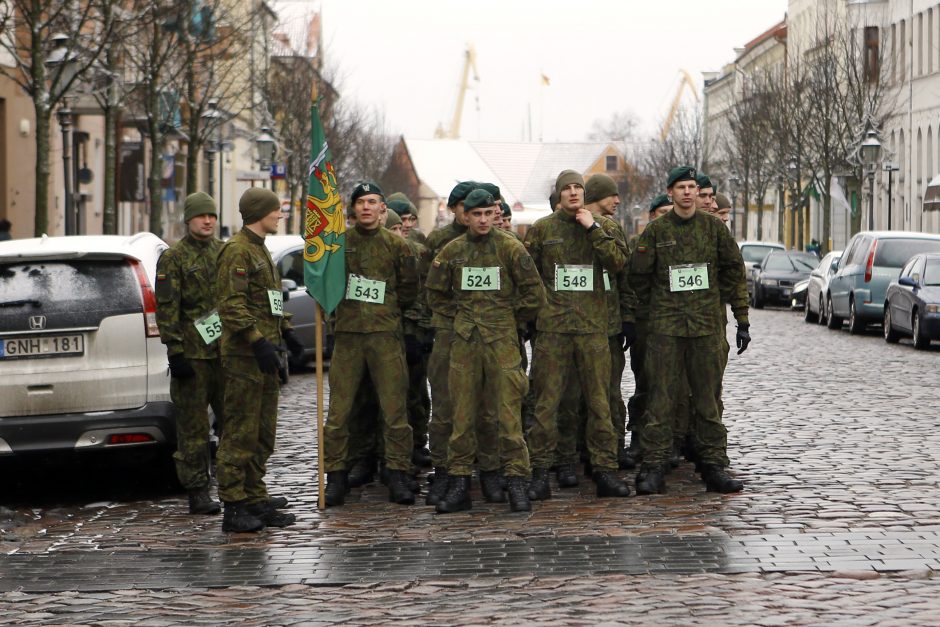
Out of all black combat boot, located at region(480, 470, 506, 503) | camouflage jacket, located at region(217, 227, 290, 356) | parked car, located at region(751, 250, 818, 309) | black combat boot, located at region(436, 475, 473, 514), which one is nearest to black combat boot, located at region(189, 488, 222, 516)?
camouflage jacket, located at region(217, 227, 290, 356)

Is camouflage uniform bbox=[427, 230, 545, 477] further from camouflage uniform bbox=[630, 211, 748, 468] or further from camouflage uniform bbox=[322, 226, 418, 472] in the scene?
camouflage uniform bbox=[630, 211, 748, 468]

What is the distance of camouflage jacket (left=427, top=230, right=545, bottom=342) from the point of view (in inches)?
402

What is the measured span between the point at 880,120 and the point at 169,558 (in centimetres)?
5388

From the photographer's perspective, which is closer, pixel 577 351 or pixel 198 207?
pixel 198 207

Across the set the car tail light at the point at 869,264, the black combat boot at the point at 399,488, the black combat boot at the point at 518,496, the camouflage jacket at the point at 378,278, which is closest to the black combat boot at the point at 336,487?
the black combat boot at the point at 399,488

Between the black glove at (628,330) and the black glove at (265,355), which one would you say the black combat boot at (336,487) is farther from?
the black glove at (628,330)

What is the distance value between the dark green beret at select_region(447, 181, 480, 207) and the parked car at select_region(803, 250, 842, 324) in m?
21.4

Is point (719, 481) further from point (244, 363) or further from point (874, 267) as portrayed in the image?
point (874, 267)

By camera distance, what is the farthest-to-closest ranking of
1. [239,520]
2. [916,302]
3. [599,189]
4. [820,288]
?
[820,288]
[916,302]
[599,189]
[239,520]

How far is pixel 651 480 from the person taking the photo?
1073cm

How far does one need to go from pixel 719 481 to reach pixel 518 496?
1357mm

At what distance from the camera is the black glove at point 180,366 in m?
10.1

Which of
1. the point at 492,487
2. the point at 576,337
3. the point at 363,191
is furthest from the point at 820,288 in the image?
the point at 492,487

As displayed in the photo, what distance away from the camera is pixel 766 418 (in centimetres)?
1518
